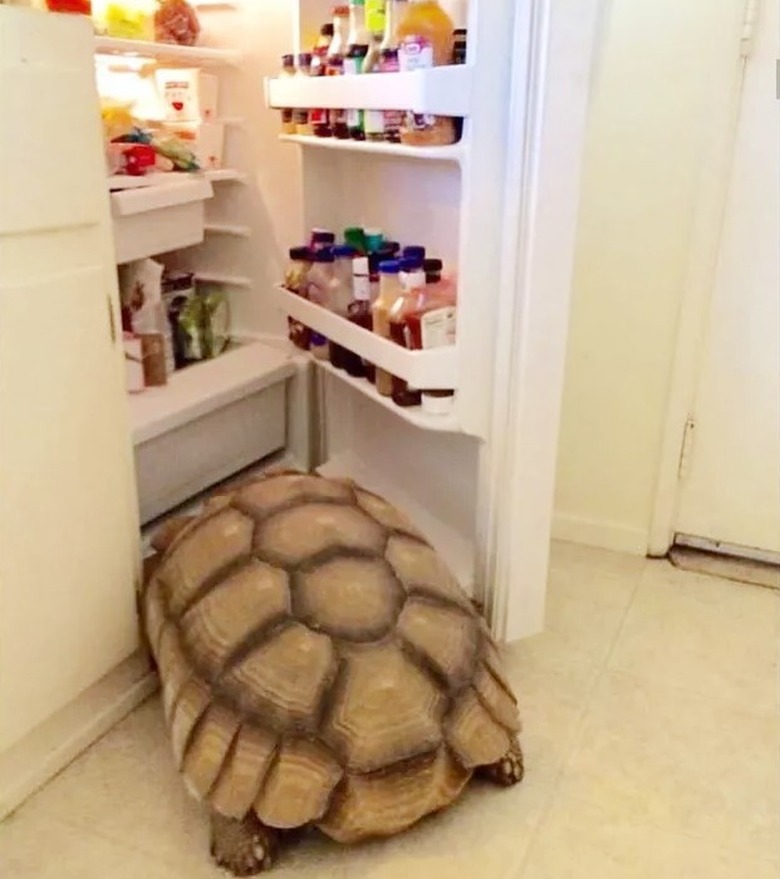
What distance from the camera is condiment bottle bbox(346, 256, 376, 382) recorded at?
59.1 inches

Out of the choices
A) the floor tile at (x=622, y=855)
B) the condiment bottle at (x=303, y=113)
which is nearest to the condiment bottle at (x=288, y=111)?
the condiment bottle at (x=303, y=113)

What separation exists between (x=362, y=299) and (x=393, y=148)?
29 cm

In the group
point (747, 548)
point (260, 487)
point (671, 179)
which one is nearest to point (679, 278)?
point (671, 179)

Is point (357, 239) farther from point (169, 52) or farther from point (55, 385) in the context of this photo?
point (55, 385)

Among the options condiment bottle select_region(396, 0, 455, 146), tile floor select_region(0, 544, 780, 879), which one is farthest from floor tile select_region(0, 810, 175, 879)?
condiment bottle select_region(396, 0, 455, 146)

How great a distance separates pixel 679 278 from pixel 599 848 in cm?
106

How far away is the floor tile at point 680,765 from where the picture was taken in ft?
4.02

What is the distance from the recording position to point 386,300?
1413 mm

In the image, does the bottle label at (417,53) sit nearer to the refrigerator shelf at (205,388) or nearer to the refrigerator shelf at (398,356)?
the refrigerator shelf at (398,356)

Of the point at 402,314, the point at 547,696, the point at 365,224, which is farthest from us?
the point at 365,224

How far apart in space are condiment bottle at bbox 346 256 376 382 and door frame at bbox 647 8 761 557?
2.13 feet

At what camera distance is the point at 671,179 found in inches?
66.6

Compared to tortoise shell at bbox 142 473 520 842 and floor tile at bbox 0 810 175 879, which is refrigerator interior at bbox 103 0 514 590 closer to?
tortoise shell at bbox 142 473 520 842

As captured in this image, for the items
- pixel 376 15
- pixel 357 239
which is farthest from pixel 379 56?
pixel 357 239
